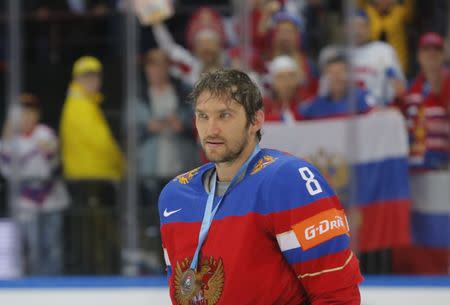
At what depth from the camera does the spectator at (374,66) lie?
460 centimetres

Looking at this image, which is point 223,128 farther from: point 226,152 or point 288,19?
point 288,19

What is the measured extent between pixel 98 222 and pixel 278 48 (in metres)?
1.21

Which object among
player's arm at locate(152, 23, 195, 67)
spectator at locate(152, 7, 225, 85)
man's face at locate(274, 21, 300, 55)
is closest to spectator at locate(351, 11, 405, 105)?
man's face at locate(274, 21, 300, 55)

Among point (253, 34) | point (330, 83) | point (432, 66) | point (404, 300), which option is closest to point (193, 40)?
point (253, 34)

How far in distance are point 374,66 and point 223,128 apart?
9.56ft

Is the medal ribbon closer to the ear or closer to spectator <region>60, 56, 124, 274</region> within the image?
the ear

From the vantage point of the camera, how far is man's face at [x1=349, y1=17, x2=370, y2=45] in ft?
15.1

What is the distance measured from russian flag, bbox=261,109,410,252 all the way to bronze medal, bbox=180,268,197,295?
259 cm

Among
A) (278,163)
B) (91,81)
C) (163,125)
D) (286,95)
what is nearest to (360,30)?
(286,95)

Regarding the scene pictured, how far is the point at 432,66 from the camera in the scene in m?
4.65

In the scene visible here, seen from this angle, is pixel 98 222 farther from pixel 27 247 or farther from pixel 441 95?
pixel 441 95

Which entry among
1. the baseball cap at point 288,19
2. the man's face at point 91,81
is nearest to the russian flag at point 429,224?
the baseball cap at point 288,19

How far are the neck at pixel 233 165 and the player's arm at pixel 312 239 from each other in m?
0.09

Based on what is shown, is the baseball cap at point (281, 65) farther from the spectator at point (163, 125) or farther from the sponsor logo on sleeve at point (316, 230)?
the sponsor logo on sleeve at point (316, 230)
